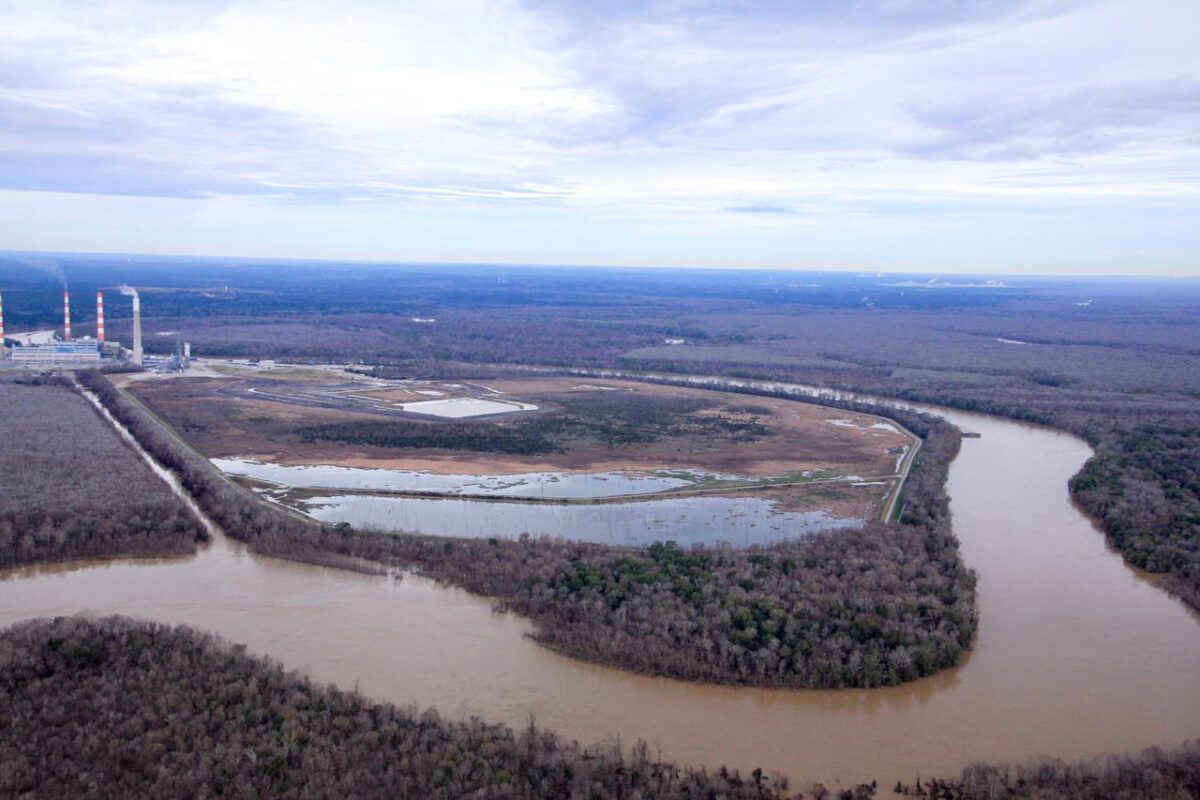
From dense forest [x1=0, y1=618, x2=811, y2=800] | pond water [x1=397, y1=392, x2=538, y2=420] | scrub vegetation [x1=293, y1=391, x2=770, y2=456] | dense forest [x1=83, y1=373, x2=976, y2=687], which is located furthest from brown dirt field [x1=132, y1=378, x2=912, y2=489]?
dense forest [x1=0, y1=618, x2=811, y2=800]

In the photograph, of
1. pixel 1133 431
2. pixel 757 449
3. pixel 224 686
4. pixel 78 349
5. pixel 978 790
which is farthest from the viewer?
pixel 78 349

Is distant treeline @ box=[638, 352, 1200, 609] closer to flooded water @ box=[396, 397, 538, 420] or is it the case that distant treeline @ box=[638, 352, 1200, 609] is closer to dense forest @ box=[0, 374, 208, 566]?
flooded water @ box=[396, 397, 538, 420]

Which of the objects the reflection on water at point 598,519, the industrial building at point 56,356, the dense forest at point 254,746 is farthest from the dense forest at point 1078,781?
the industrial building at point 56,356

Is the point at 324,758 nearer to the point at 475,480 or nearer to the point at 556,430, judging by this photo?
the point at 475,480

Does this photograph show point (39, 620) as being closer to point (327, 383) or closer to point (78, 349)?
point (327, 383)

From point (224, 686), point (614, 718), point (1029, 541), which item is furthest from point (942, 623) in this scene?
point (224, 686)

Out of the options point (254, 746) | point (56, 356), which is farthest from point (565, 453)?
point (56, 356)
